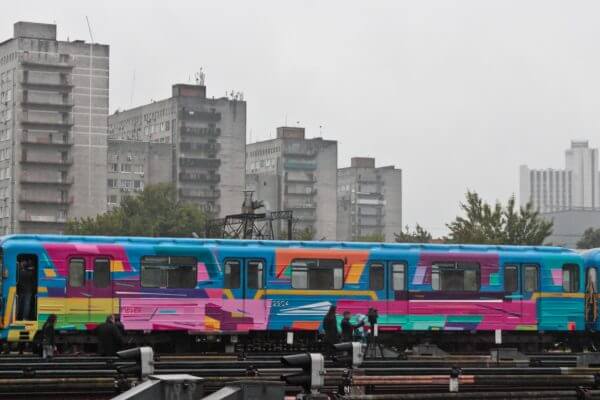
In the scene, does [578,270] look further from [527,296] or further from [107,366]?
[107,366]

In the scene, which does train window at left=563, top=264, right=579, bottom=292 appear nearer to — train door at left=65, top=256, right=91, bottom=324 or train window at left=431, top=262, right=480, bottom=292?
train window at left=431, top=262, right=480, bottom=292

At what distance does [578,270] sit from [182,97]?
137 metres

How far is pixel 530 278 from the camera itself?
133 ft

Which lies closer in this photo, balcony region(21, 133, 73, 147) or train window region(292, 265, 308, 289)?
train window region(292, 265, 308, 289)

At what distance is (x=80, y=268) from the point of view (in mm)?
36125

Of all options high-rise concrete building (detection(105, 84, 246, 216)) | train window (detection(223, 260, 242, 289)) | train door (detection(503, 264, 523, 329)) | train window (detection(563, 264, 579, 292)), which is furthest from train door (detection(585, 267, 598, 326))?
high-rise concrete building (detection(105, 84, 246, 216))

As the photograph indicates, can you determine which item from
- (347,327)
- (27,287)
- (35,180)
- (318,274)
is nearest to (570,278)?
(318,274)

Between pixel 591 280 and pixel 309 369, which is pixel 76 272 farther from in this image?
pixel 309 369

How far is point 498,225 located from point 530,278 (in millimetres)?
42737

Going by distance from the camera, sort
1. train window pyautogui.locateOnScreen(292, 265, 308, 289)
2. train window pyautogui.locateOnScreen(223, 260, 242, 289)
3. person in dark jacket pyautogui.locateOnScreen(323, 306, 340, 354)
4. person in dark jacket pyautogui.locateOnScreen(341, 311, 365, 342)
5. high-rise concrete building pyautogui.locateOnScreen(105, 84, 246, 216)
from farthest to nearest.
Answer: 1. high-rise concrete building pyautogui.locateOnScreen(105, 84, 246, 216)
2. train window pyautogui.locateOnScreen(292, 265, 308, 289)
3. train window pyautogui.locateOnScreen(223, 260, 242, 289)
4. person in dark jacket pyautogui.locateOnScreen(341, 311, 365, 342)
5. person in dark jacket pyautogui.locateOnScreen(323, 306, 340, 354)

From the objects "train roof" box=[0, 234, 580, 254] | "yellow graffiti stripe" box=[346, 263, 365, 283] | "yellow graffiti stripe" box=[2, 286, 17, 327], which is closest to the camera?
"yellow graffiti stripe" box=[2, 286, 17, 327]

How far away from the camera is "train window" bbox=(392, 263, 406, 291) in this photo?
39.0 metres

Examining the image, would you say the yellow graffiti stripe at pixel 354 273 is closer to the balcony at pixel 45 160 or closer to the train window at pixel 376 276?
the train window at pixel 376 276

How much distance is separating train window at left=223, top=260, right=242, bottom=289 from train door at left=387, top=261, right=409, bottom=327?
15.9 ft
